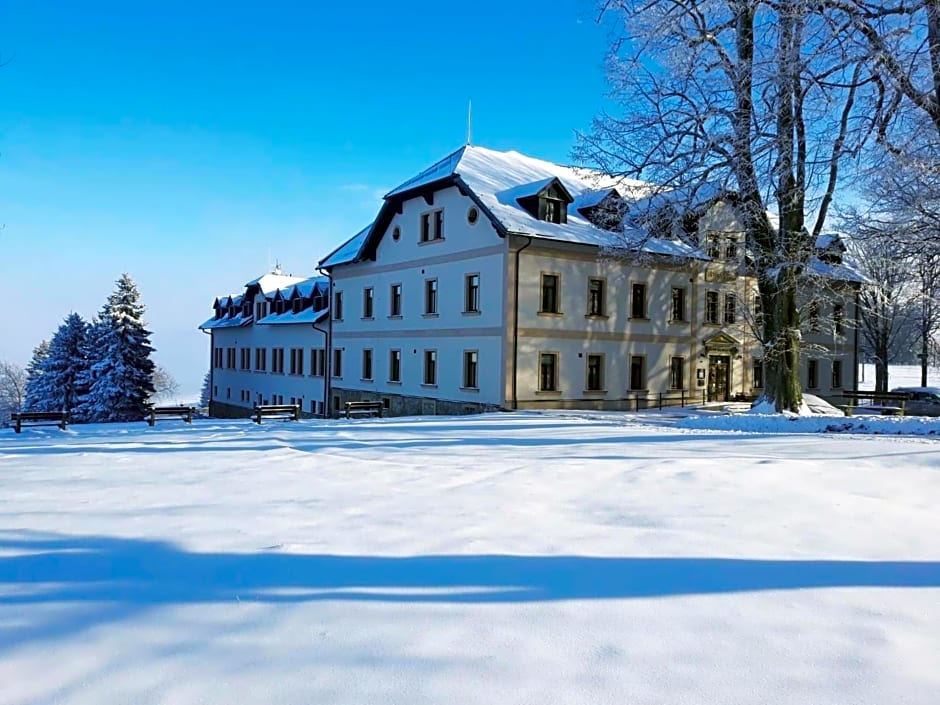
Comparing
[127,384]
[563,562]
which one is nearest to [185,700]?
[563,562]

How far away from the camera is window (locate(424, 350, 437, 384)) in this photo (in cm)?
2877

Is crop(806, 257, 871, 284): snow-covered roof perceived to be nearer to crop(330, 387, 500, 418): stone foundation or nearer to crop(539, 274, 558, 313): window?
crop(539, 274, 558, 313): window

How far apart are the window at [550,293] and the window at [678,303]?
6.44m

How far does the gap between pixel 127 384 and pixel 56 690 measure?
42.8 meters

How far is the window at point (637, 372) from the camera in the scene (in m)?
28.4

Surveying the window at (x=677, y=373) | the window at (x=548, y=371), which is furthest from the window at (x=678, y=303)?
the window at (x=548, y=371)

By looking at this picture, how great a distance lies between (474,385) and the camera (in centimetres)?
2653

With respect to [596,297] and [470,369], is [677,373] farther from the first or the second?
[470,369]

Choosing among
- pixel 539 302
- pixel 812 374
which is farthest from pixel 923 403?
pixel 539 302

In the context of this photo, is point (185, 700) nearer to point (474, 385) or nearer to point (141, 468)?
point (141, 468)

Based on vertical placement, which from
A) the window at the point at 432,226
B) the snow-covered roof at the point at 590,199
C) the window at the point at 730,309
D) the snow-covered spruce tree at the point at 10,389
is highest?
the snow-covered roof at the point at 590,199

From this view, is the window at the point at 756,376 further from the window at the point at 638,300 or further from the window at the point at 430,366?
the window at the point at 430,366

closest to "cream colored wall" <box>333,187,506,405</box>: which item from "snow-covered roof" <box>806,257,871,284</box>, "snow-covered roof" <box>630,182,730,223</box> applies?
"snow-covered roof" <box>630,182,730,223</box>

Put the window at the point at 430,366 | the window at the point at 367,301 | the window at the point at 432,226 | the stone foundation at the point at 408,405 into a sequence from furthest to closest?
the window at the point at 367,301 → the window at the point at 430,366 → the window at the point at 432,226 → the stone foundation at the point at 408,405
